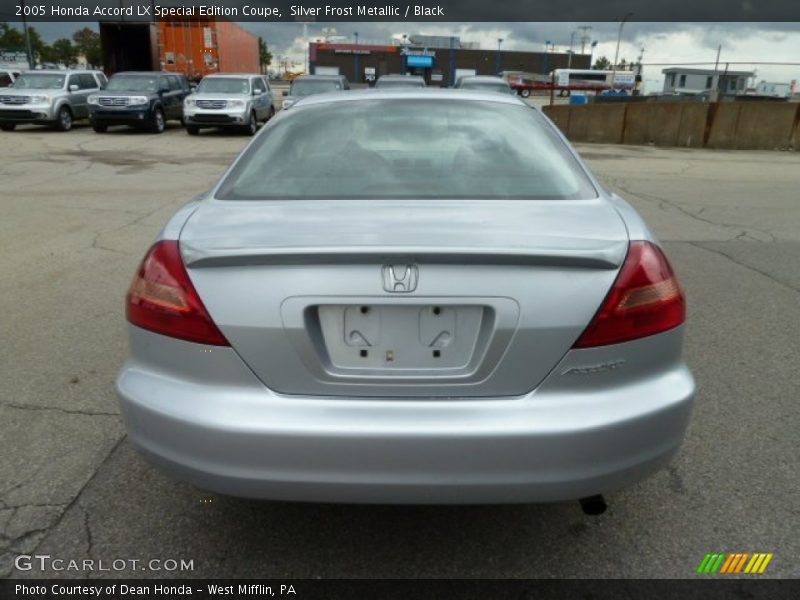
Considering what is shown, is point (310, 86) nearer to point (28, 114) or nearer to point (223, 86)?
point (223, 86)

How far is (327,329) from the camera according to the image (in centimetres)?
201

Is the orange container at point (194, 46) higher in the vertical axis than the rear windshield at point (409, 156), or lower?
higher

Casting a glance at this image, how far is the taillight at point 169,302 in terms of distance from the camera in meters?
2.04

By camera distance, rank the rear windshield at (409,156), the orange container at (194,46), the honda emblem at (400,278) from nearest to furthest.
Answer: the honda emblem at (400,278) → the rear windshield at (409,156) → the orange container at (194,46)

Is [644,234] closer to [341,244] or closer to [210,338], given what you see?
[341,244]

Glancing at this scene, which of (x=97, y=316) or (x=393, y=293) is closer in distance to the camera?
(x=393, y=293)

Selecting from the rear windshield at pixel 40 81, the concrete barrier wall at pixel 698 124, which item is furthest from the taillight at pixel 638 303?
the rear windshield at pixel 40 81

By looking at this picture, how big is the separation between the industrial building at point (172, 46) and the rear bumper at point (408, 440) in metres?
26.9

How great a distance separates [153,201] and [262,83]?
14.5 m

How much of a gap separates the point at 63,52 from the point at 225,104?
80.3 metres

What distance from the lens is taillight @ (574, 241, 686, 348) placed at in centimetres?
201

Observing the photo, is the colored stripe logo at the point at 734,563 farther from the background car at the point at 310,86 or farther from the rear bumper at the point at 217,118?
the rear bumper at the point at 217,118

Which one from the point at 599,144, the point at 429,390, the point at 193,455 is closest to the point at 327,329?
the point at 429,390

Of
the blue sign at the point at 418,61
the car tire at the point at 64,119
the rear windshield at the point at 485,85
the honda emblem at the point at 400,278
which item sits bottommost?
the car tire at the point at 64,119
